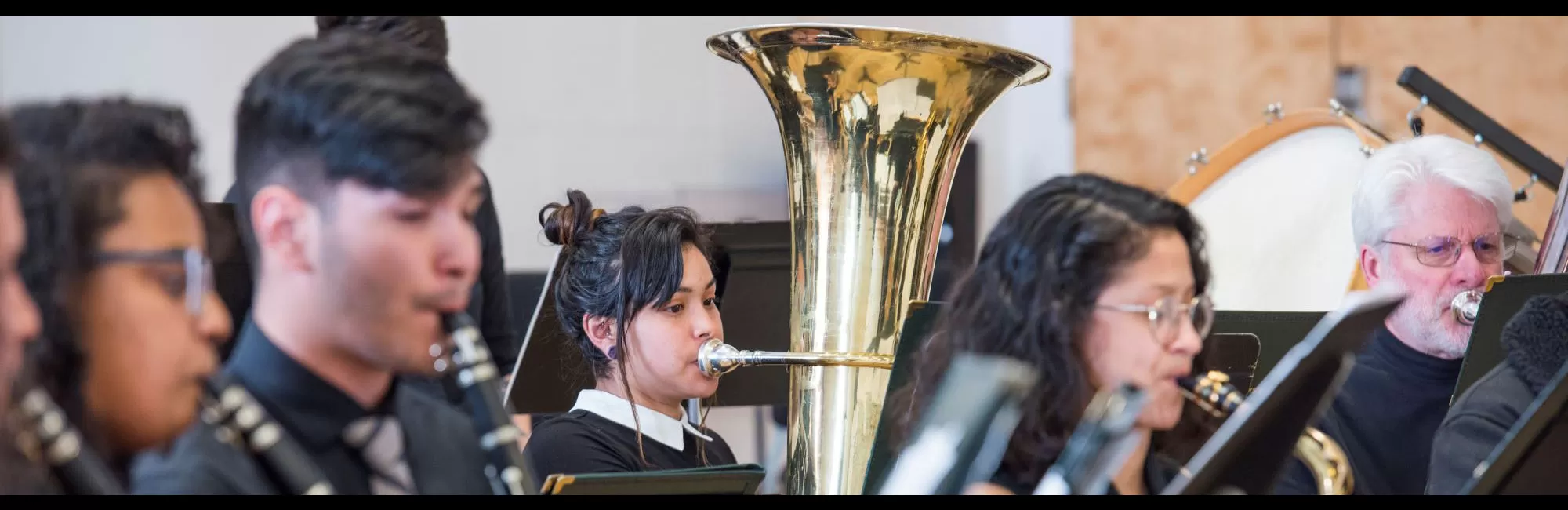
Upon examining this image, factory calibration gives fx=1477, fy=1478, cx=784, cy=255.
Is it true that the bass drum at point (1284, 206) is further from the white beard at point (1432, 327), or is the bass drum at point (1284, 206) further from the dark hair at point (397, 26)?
the dark hair at point (397, 26)

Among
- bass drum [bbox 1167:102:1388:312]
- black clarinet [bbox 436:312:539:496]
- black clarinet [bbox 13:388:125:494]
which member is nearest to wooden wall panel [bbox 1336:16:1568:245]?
bass drum [bbox 1167:102:1388:312]

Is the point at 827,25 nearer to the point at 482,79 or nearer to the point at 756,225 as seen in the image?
the point at 756,225

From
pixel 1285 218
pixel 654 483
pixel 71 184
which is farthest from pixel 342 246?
pixel 1285 218

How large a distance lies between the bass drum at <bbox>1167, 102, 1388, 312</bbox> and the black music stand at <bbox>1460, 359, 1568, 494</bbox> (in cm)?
125

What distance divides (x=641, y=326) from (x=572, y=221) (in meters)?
0.19

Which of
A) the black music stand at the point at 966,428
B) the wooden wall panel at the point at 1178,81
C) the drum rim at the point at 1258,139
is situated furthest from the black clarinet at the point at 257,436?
the wooden wall panel at the point at 1178,81

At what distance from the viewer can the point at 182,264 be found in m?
0.81

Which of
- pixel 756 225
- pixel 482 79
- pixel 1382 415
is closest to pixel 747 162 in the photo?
pixel 482 79

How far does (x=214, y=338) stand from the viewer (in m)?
0.83

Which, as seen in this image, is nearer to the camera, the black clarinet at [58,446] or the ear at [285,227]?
the black clarinet at [58,446]

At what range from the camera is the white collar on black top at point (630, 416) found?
191 cm

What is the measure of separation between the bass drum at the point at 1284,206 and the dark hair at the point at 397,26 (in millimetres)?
1301

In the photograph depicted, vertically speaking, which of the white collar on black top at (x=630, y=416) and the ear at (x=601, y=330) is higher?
the ear at (x=601, y=330)

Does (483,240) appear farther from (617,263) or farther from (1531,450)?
(1531,450)
